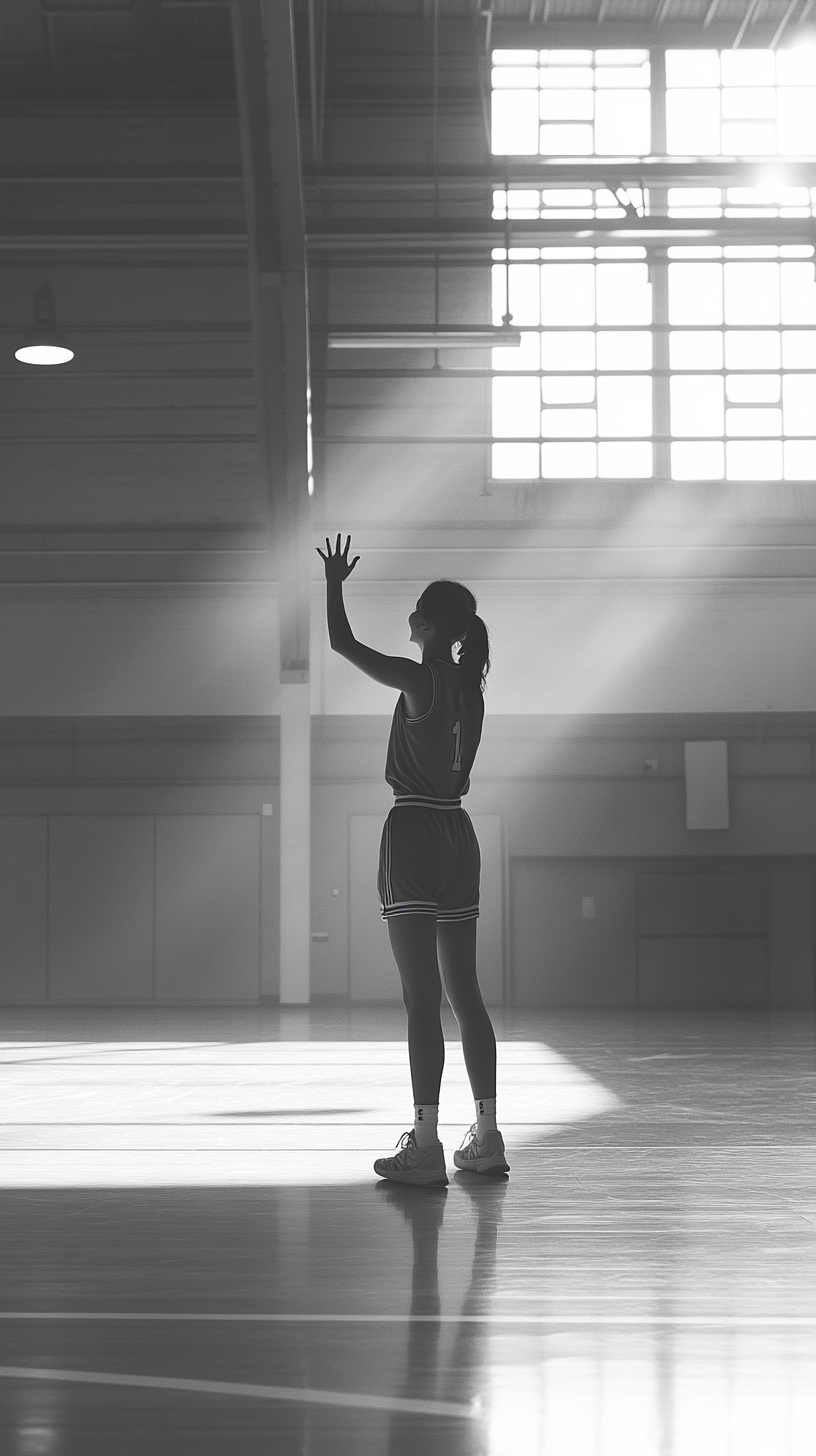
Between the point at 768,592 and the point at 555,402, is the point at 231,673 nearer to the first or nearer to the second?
the point at 555,402

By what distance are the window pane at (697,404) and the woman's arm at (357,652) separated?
13.2 m

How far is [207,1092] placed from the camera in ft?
21.5

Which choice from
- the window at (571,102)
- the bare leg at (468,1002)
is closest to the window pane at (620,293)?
the window at (571,102)

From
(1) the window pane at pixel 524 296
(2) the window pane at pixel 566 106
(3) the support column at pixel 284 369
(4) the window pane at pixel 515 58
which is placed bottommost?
(3) the support column at pixel 284 369

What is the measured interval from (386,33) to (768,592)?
7.53 m

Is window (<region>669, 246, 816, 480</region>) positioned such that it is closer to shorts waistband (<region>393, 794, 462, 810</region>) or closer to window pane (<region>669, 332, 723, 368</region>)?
window pane (<region>669, 332, 723, 368</region>)

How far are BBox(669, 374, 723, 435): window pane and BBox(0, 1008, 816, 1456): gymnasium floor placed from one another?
11.6 meters

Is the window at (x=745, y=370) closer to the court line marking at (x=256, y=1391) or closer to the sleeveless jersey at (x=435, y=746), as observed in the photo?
the sleeveless jersey at (x=435, y=746)

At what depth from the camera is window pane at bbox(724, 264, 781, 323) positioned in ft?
53.9

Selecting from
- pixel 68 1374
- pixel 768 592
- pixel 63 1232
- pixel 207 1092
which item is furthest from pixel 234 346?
pixel 68 1374

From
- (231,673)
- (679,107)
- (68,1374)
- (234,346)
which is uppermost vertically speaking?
(679,107)

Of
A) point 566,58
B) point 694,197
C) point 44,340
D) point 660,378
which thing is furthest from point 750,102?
point 44,340

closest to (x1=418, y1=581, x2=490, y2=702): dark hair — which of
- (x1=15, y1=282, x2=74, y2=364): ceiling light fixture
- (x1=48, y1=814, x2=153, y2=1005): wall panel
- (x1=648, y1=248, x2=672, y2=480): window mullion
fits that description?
(x1=15, y1=282, x2=74, y2=364): ceiling light fixture

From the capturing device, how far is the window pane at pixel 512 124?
650 inches
